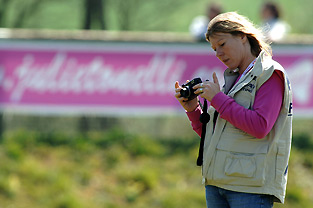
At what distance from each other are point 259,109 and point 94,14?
287 inches

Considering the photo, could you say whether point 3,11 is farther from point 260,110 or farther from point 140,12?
Result: point 260,110

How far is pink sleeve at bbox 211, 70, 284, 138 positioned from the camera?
9.20ft

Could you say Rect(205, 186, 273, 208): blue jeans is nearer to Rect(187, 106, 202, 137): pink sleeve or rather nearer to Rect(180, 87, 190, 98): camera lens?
Rect(187, 106, 202, 137): pink sleeve

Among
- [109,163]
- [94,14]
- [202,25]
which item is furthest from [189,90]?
[94,14]

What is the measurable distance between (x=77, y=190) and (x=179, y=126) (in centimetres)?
173

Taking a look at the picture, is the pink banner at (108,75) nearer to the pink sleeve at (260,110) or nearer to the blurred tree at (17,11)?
the blurred tree at (17,11)

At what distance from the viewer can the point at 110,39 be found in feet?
26.3

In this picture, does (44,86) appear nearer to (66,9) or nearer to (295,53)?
(295,53)

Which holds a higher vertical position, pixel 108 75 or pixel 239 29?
pixel 108 75

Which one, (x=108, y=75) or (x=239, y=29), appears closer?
(x=239, y=29)

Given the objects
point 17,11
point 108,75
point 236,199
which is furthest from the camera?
point 17,11

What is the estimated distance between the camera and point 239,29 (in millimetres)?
2908

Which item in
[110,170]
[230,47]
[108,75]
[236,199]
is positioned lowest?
[110,170]

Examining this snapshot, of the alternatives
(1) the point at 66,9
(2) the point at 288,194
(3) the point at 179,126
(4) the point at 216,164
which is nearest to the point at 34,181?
(3) the point at 179,126
